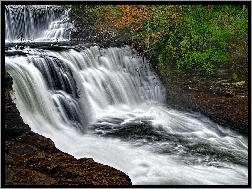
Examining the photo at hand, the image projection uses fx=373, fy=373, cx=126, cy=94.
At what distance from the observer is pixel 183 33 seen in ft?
36.0

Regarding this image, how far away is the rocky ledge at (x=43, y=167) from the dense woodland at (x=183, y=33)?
15.4 feet

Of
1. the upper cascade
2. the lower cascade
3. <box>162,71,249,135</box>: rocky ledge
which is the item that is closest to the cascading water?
the lower cascade

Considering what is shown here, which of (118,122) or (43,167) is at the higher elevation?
(118,122)

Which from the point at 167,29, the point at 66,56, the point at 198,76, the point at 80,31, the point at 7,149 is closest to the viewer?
the point at 7,149

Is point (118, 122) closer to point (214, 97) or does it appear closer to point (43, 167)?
point (214, 97)

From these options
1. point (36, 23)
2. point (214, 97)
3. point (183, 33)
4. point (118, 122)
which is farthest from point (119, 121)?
point (36, 23)

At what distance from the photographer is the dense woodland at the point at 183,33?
977 centimetres

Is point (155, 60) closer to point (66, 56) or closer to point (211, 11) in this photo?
point (211, 11)

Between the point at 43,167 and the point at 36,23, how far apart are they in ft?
27.2

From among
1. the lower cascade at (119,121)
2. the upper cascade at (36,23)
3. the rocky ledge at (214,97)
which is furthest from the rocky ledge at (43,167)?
the upper cascade at (36,23)

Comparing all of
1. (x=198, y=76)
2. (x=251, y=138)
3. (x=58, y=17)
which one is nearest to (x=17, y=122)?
(x=251, y=138)

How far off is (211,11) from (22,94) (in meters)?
5.78

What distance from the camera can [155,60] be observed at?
11297 millimetres

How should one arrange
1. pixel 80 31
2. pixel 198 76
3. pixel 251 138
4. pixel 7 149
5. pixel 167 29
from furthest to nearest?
pixel 80 31 < pixel 167 29 < pixel 198 76 < pixel 251 138 < pixel 7 149
